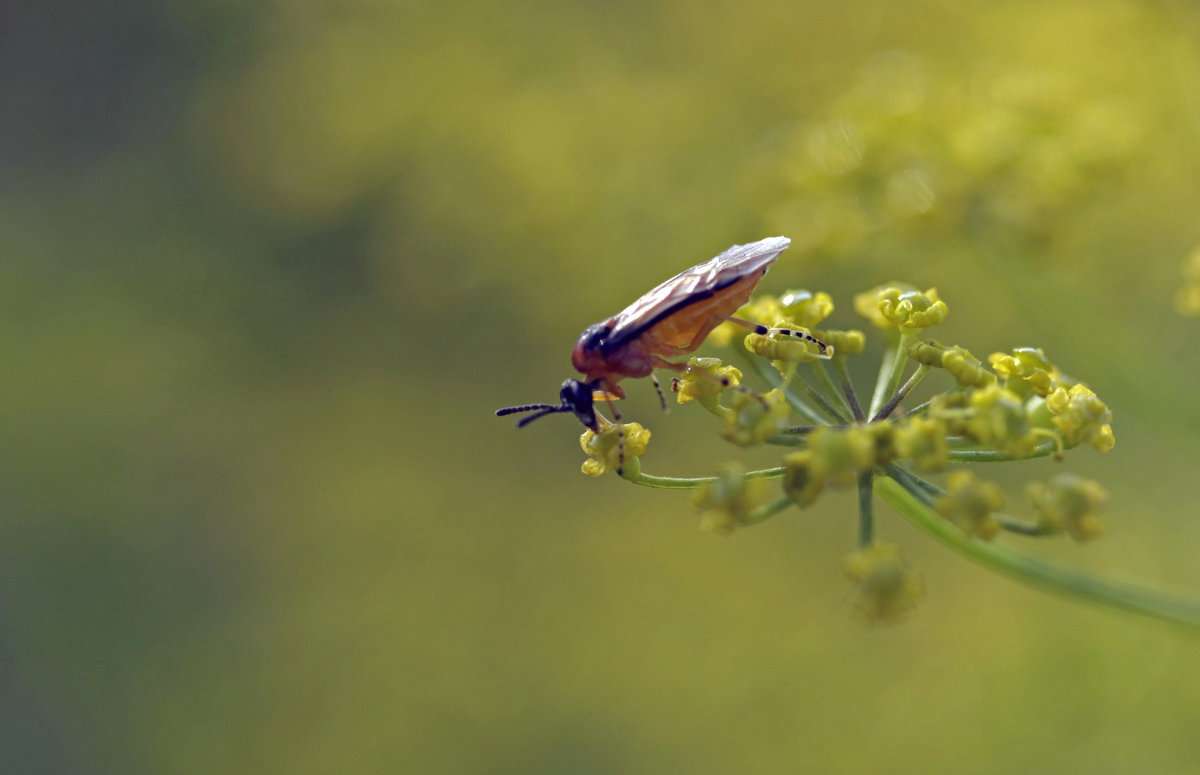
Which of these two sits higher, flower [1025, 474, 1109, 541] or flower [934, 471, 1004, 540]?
flower [934, 471, 1004, 540]

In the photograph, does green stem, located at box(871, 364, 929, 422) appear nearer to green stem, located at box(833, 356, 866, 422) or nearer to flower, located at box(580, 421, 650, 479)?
green stem, located at box(833, 356, 866, 422)

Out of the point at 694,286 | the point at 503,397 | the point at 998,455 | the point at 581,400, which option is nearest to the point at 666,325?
the point at 694,286

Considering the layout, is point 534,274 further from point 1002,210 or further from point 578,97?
point 1002,210

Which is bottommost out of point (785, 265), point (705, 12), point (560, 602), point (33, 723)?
point (33, 723)

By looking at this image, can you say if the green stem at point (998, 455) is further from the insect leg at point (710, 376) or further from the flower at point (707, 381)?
the flower at point (707, 381)

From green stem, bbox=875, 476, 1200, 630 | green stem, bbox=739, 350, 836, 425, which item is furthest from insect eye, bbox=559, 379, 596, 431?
green stem, bbox=875, 476, 1200, 630

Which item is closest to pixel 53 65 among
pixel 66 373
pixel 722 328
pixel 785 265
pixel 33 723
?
pixel 66 373

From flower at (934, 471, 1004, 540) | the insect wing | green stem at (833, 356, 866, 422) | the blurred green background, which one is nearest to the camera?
flower at (934, 471, 1004, 540)

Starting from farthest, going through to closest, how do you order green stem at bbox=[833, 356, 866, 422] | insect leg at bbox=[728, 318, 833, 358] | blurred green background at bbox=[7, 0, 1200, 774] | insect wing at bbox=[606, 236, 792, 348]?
blurred green background at bbox=[7, 0, 1200, 774] < insect wing at bbox=[606, 236, 792, 348] < insect leg at bbox=[728, 318, 833, 358] < green stem at bbox=[833, 356, 866, 422]
